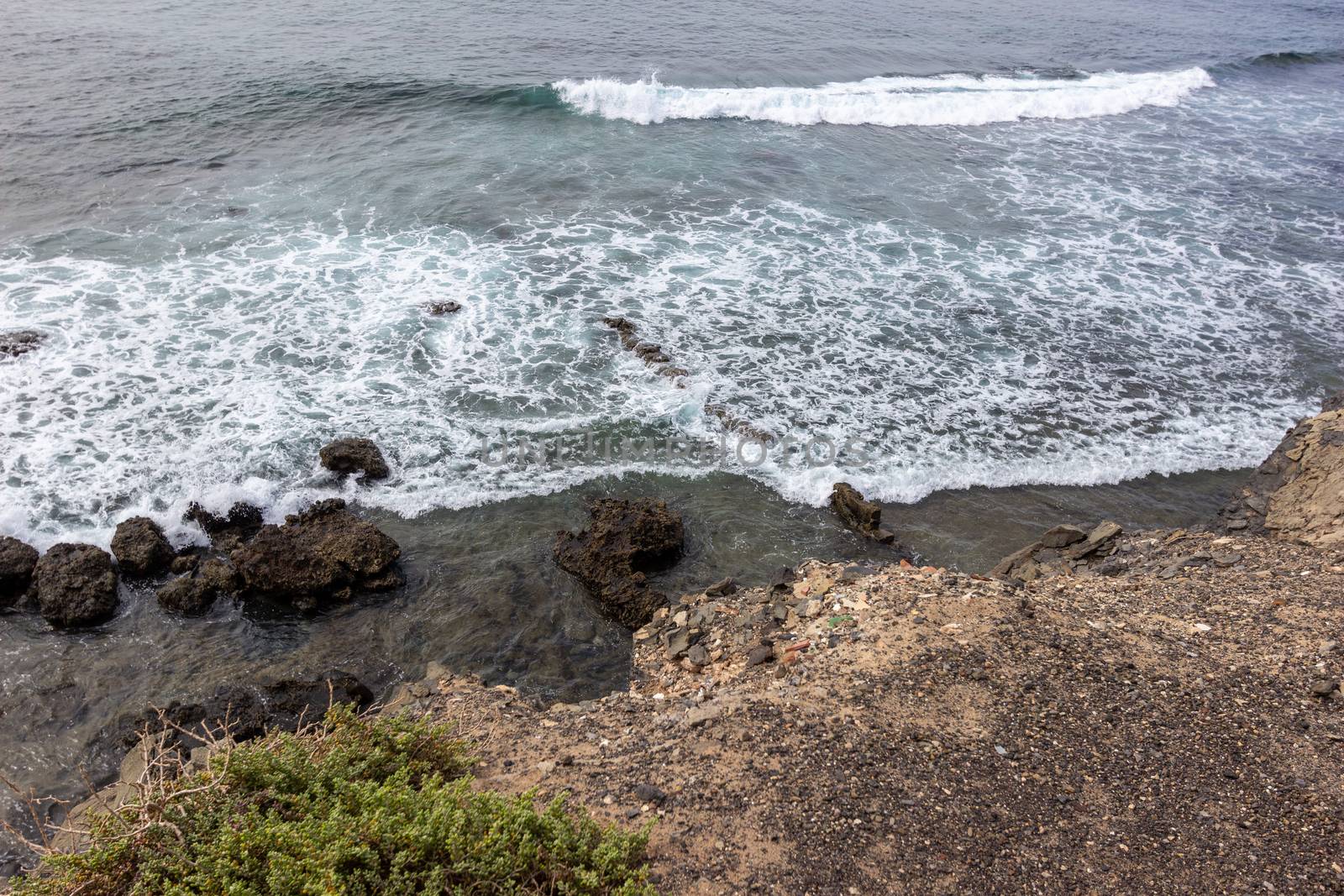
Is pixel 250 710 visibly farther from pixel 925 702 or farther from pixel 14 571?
pixel 925 702

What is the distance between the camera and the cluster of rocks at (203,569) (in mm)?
8695

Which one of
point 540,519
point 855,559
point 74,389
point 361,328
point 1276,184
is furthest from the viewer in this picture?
point 1276,184

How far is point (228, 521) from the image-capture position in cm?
1000

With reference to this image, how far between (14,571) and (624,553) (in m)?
7.14

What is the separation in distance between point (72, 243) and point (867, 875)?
1910 centimetres

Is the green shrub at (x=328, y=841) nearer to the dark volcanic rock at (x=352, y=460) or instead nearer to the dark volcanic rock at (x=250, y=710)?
the dark volcanic rock at (x=250, y=710)

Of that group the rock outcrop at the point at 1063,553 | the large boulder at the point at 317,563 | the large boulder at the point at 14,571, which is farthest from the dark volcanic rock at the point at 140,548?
the rock outcrop at the point at 1063,553

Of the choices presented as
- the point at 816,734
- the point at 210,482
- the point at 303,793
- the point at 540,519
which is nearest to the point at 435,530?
the point at 540,519

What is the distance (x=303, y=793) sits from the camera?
4996 millimetres

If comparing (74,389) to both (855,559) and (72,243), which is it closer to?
(72,243)

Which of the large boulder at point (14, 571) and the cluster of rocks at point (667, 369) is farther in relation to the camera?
the cluster of rocks at point (667, 369)

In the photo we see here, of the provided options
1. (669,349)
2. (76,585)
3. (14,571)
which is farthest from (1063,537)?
(14,571)

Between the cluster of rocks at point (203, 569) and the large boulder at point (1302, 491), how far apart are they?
10.8m

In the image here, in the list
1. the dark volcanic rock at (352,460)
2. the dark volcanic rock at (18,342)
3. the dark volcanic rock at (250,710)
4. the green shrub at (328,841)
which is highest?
the dark volcanic rock at (18,342)
